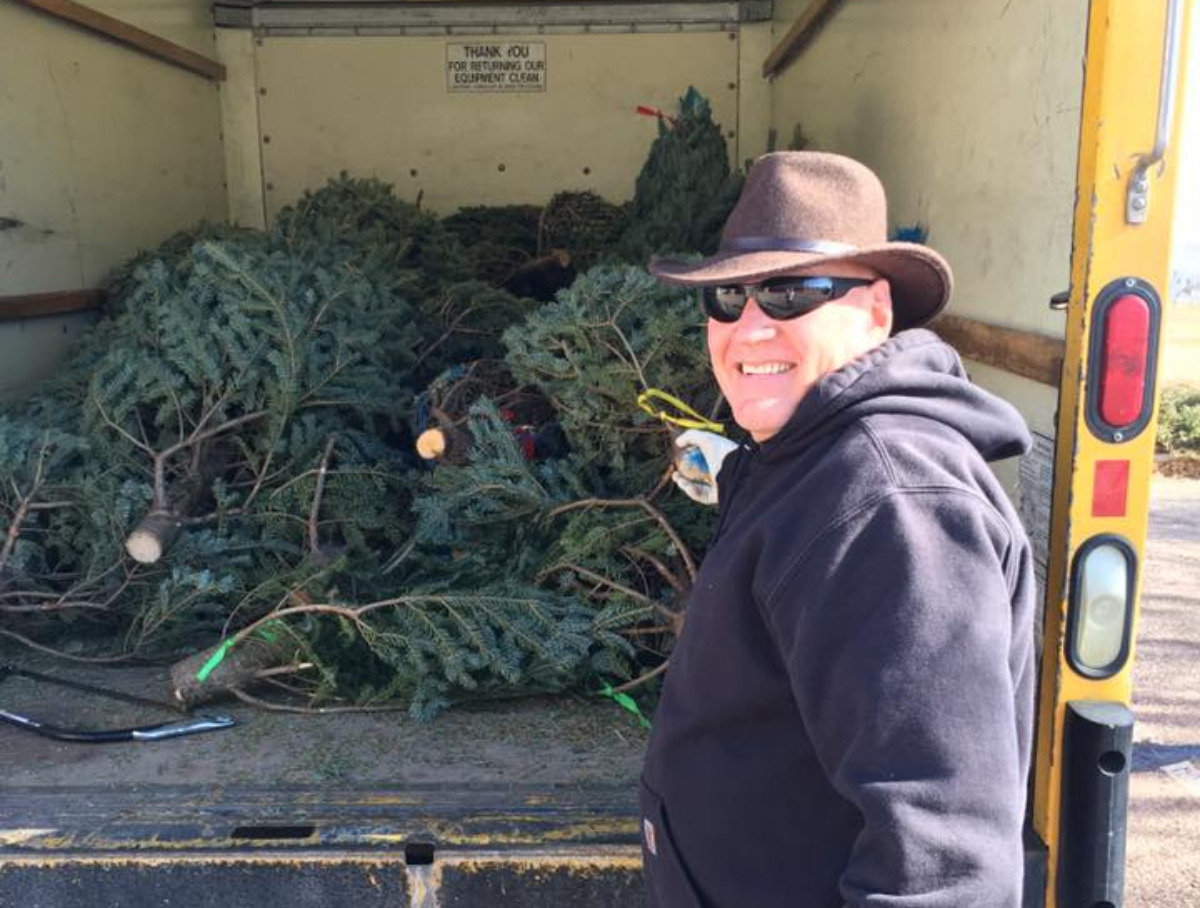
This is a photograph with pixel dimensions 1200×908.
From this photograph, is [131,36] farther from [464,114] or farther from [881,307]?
[881,307]

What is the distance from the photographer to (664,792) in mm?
1598

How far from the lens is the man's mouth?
1.48m

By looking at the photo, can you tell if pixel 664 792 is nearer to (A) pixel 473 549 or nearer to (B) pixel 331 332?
(A) pixel 473 549

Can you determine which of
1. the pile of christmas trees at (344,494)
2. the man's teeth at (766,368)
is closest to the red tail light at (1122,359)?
the man's teeth at (766,368)

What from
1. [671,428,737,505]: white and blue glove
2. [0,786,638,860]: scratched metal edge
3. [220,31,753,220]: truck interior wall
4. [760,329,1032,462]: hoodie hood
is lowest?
[0,786,638,860]: scratched metal edge

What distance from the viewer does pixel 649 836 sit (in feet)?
5.44

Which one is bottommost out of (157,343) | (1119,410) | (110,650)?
(110,650)

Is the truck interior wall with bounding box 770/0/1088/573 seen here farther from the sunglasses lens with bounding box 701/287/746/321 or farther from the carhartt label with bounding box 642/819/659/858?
the carhartt label with bounding box 642/819/659/858

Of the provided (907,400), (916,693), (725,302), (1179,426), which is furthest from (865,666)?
(1179,426)

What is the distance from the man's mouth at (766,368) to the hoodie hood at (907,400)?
9 cm

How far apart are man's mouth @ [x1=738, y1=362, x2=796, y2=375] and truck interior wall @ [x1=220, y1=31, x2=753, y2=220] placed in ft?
13.2

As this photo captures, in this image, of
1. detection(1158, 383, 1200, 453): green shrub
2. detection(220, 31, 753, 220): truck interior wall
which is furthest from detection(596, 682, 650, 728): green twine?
detection(1158, 383, 1200, 453): green shrub

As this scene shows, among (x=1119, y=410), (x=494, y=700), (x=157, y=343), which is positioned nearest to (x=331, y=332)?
(x=157, y=343)

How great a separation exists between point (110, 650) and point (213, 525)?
443mm
